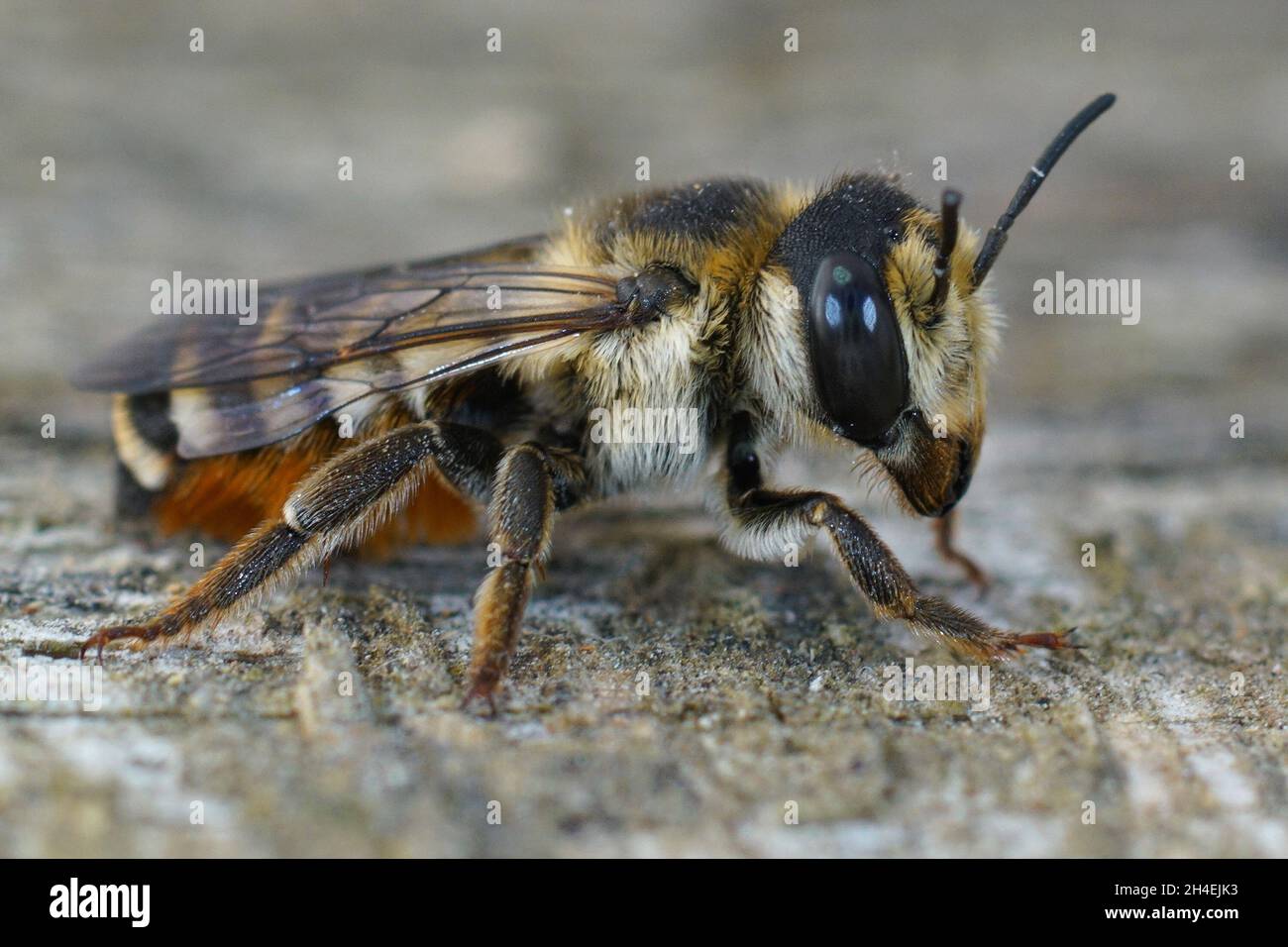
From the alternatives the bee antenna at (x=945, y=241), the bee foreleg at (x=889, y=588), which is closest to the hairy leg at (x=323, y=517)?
the bee foreleg at (x=889, y=588)

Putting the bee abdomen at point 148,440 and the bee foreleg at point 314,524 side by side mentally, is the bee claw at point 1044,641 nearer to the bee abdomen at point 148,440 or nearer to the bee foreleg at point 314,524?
the bee foreleg at point 314,524

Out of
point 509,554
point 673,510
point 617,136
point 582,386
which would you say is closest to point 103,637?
point 509,554

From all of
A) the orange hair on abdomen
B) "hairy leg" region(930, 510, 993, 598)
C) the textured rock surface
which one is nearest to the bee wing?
the orange hair on abdomen

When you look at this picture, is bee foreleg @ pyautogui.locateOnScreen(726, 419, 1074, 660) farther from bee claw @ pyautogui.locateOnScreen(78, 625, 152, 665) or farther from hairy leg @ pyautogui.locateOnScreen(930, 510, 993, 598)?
bee claw @ pyautogui.locateOnScreen(78, 625, 152, 665)

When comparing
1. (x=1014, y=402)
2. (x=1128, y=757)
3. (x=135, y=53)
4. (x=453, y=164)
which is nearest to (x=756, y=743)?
(x=1128, y=757)

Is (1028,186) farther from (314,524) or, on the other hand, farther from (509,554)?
(314,524)

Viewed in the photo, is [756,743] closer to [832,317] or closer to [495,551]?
[495,551]
